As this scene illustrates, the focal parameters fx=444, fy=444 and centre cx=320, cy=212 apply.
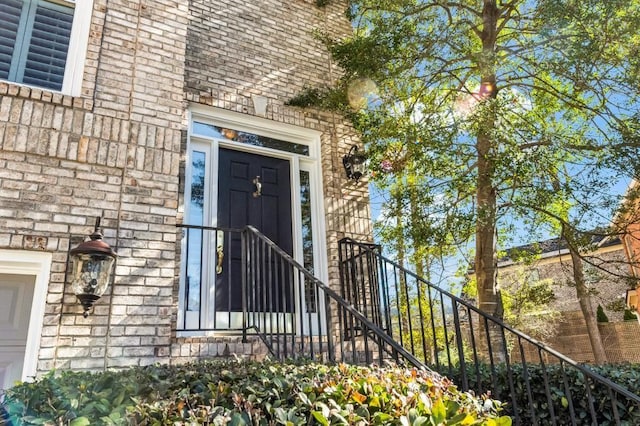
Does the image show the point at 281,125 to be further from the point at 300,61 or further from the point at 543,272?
the point at 543,272

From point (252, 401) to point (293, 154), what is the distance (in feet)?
11.2

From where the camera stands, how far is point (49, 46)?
3334 millimetres

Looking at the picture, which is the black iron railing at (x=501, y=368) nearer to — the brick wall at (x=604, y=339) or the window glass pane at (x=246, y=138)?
the window glass pane at (x=246, y=138)

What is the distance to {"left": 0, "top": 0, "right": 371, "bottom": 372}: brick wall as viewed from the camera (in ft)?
9.06

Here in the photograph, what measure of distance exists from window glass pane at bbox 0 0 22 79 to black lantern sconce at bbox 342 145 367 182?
297 centimetres

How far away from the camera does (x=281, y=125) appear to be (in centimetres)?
453

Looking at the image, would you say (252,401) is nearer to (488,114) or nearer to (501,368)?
(501,368)

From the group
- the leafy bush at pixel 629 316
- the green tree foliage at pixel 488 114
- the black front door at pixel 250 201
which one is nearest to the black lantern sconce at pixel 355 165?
the green tree foliage at pixel 488 114

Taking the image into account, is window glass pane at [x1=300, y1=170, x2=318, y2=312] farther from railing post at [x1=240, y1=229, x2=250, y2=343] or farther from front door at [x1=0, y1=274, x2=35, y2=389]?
front door at [x1=0, y1=274, x2=35, y2=389]

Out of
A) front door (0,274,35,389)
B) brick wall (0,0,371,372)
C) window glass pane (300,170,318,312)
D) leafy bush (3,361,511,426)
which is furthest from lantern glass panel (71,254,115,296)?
window glass pane (300,170,318,312)

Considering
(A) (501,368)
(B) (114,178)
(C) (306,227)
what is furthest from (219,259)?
(A) (501,368)

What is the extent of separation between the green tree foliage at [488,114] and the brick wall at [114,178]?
5.15ft

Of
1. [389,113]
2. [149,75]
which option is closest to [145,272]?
[149,75]

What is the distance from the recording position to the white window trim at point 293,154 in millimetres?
4137
